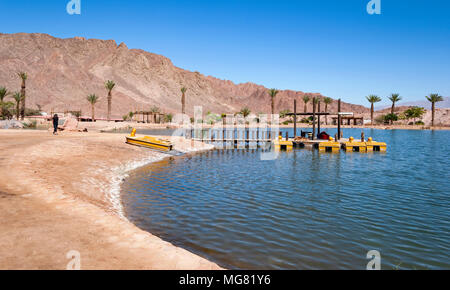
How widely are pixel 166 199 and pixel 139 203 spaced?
1228 millimetres

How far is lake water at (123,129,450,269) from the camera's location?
7.51 m

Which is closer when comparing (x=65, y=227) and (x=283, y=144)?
(x=65, y=227)

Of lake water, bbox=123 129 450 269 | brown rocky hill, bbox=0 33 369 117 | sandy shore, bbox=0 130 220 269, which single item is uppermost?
brown rocky hill, bbox=0 33 369 117

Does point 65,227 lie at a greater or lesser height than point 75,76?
lesser

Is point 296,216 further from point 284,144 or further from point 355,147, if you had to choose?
point 355,147

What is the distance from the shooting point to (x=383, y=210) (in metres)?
11.5

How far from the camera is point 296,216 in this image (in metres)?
10.6

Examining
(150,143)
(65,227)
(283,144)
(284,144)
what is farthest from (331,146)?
(65,227)

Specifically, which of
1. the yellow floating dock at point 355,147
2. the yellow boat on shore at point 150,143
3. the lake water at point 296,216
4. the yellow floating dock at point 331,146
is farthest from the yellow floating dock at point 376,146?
the yellow boat on shore at point 150,143

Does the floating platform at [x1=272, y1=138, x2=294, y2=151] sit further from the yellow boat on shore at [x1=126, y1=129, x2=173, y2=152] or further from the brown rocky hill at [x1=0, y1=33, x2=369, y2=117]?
the brown rocky hill at [x1=0, y1=33, x2=369, y2=117]

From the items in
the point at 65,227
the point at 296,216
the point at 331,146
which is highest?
the point at 331,146

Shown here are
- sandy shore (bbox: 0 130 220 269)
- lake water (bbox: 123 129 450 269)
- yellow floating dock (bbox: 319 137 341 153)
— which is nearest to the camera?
sandy shore (bbox: 0 130 220 269)

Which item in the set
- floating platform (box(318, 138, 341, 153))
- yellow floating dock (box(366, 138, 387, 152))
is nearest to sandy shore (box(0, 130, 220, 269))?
floating platform (box(318, 138, 341, 153))

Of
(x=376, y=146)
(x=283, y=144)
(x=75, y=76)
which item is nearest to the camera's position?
(x=376, y=146)
